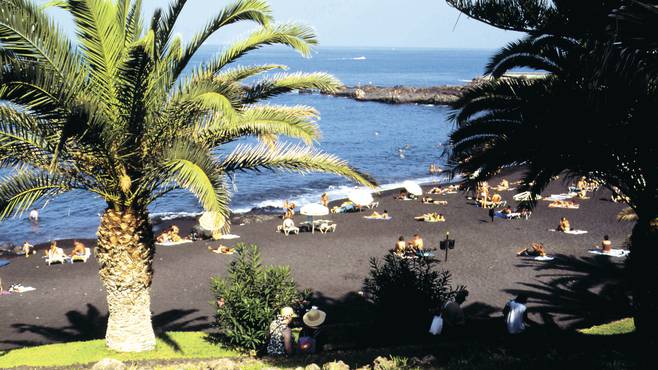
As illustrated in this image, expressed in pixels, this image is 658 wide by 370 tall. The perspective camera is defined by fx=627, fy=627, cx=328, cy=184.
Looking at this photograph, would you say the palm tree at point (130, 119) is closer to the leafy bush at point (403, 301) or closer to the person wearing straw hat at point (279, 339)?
the person wearing straw hat at point (279, 339)

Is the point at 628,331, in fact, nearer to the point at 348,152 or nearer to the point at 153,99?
the point at 153,99

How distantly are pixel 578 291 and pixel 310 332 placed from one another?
8183 millimetres

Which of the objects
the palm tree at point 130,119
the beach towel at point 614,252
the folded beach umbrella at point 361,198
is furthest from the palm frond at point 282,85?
the folded beach umbrella at point 361,198

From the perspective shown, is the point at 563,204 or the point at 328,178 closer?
the point at 563,204

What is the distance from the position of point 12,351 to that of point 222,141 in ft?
19.8

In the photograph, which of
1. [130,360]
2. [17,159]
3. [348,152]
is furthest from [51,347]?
[348,152]

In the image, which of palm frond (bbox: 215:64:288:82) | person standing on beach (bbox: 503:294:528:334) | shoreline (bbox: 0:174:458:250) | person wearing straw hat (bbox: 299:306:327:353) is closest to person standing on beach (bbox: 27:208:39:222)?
shoreline (bbox: 0:174:458:250)

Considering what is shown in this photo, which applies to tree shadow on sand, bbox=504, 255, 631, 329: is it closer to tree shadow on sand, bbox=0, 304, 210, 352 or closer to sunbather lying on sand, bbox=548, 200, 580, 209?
tree shadow on sand, bbox=0, 304, 210, 352

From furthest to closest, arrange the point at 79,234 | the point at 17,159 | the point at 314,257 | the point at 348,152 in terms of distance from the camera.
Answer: the point at 348,152, the point at 79,234, the point at 314,257, the point at 17,159

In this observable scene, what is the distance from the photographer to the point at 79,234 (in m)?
32.7

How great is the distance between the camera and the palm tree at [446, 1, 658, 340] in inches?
310

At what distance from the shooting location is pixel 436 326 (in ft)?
37.3

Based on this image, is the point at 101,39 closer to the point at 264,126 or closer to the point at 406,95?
the point at 264,126

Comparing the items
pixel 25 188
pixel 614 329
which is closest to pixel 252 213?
pixel 25 188
